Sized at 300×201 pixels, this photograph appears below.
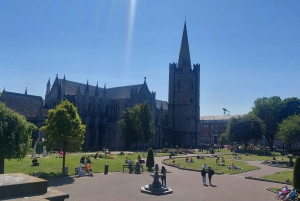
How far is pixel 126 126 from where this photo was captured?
210 ft

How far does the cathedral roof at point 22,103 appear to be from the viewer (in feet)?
202

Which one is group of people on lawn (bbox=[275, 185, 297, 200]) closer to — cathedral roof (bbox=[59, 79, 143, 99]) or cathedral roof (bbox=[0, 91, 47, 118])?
cathedral roof (bbox=[0, 91, 47, 118])

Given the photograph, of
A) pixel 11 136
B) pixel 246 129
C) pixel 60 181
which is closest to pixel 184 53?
pixel 246 129

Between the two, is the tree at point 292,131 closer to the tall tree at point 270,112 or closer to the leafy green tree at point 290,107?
the tall tree at point 270,112

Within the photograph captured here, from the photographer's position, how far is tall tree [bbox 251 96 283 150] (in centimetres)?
8250

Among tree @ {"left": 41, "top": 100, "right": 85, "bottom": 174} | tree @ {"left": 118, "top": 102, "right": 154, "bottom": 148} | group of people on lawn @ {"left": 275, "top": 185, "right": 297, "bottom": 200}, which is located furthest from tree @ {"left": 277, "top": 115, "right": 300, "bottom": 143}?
tree @ {"left": 41, "top": 100, "right": 85, "bottom": 174}

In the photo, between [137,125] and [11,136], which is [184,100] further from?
[11,136]

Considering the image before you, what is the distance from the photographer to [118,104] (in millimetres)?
79562

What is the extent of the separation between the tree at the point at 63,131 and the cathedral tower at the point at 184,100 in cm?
6267

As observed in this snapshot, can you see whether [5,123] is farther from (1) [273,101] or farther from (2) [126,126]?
(1) [273,101]

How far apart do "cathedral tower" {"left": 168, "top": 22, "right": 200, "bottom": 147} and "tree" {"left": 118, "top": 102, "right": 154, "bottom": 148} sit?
86.8 ft

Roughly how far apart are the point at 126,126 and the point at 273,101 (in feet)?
156

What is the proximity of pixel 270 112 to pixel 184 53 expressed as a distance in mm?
32554

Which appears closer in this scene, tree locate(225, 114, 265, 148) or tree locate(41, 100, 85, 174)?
tree locate(41, 100, 85, 174)
